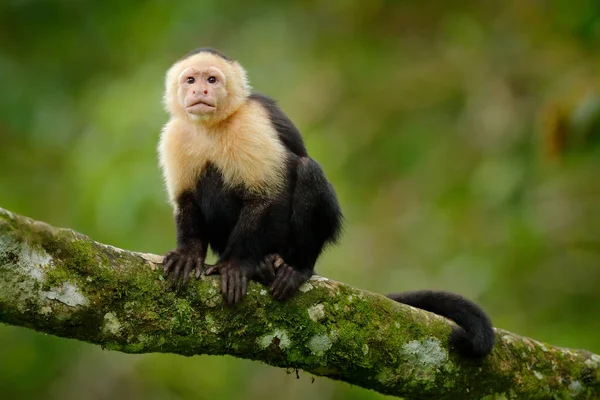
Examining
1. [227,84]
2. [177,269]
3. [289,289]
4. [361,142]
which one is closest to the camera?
[177,269]

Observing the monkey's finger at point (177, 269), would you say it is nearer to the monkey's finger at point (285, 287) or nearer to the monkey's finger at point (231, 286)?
the monkey's finger at point (231, 286)

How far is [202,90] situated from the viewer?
194 inches

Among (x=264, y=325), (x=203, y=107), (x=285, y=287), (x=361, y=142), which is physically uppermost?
(x=361, y=142)

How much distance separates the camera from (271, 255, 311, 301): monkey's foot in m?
4.07

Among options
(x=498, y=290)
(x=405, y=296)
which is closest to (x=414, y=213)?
(x=498, y=290)

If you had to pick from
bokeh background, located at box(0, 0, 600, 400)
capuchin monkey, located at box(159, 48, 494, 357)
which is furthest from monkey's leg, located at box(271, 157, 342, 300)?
bokeh background, located at box(0, 0, 600, 400)

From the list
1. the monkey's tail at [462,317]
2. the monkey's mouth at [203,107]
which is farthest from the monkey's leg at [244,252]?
the monkey's tail at [462,317]

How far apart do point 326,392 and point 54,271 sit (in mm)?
6400

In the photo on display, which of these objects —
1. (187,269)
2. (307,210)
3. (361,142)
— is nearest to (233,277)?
(187,269)

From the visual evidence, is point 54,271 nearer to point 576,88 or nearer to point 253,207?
point 253,207

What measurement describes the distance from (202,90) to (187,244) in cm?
92

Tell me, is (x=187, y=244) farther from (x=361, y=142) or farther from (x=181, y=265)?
(x=361, y=142)

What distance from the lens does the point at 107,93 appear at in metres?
10.4

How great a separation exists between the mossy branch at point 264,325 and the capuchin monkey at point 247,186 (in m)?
0.23
